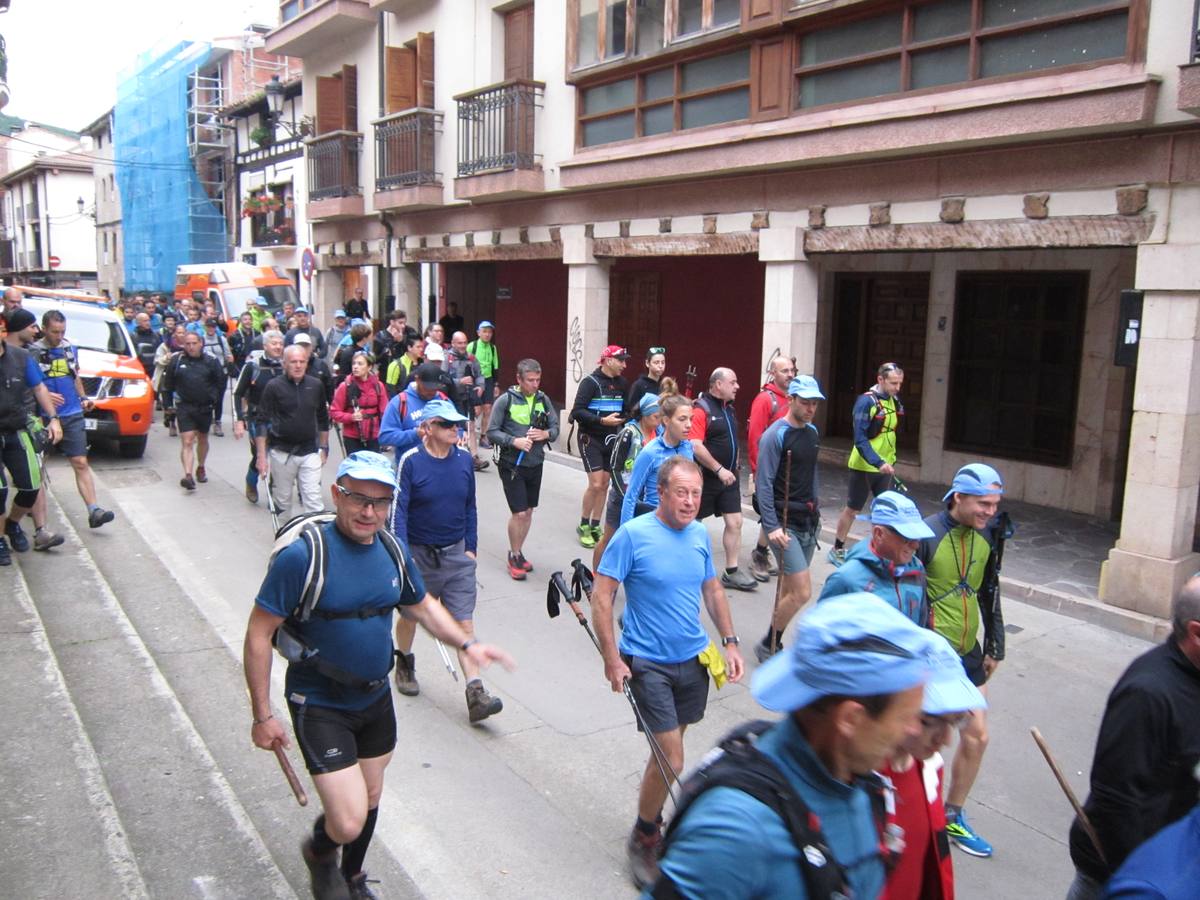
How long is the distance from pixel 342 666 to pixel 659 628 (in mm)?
1317

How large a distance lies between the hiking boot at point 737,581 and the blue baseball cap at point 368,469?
4.83 m

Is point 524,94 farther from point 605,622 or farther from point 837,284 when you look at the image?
point 605,622

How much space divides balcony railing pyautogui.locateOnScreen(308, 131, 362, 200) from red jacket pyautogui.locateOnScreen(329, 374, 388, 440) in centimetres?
1211

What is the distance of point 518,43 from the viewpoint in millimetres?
15609

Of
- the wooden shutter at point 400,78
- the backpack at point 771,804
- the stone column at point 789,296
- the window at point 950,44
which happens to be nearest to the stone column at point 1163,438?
the window at point 950,44

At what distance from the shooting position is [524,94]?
46.8 feet

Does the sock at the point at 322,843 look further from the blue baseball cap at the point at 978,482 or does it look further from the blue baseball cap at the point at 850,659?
the blue baseball cap at the point at 978,482

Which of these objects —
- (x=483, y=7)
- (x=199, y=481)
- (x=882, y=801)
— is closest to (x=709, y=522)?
(x=199, y=481)

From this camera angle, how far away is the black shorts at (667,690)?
4086 mm

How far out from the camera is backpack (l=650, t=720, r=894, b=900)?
170cm

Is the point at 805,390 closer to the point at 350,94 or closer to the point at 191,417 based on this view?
the point at 191,417

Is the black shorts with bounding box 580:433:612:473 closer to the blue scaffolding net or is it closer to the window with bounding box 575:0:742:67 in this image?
the window with bounding box 575:0:742:67

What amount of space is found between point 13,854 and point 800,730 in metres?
3.61

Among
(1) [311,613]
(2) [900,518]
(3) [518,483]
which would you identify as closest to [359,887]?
(1) [311,613]
